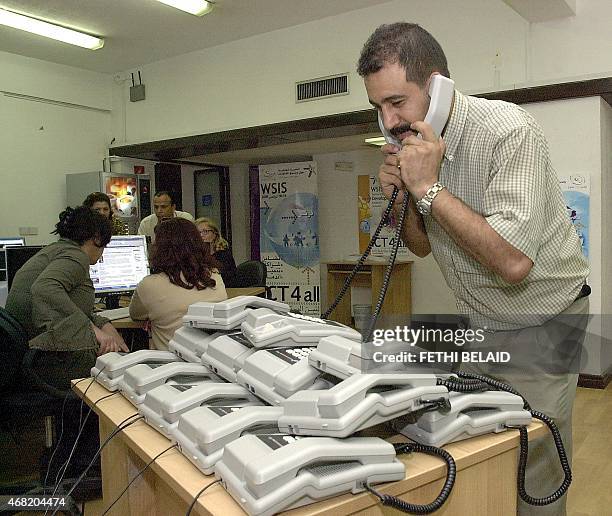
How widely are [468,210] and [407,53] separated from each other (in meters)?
0.37

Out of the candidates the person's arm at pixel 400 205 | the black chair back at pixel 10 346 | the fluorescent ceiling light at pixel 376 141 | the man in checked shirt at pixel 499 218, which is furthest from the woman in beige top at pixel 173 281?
the fluorescent ceiling light at pixel 376 141

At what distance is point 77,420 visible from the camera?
9.06 ft

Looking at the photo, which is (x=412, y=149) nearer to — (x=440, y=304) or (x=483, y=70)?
(x=483, y=70)

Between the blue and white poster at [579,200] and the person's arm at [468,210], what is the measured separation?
3.43 m

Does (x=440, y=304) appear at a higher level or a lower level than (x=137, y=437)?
lower

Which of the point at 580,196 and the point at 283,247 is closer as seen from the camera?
the point at 580,196

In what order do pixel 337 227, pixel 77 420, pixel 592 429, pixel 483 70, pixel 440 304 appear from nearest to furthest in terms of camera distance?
pixel 77 420 < pixel 592 429 < pixel 483 70 < pixel 440 304 < pixel 337 227

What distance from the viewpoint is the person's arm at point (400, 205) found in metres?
1.38

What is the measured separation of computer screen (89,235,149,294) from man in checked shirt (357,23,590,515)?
110 inches

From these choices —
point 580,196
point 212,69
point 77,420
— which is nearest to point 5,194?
point 212,69

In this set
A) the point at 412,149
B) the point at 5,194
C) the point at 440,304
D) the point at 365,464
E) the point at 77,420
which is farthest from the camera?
the point at 440,304

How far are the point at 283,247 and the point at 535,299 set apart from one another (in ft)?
23.3

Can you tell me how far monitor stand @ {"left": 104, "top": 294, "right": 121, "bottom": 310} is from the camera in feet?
12.8

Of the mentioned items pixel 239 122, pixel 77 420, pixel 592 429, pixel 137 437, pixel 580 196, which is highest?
pixel 239 122
